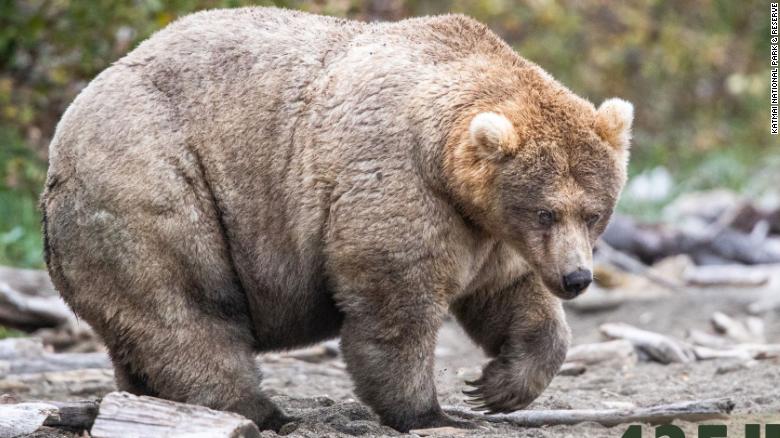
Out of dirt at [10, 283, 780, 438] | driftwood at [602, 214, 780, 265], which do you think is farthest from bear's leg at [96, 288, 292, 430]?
driftwood at [602, 214, 780, 265]

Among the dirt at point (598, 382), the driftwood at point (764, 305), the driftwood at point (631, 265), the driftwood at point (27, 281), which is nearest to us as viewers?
the dirt at point (598, 382)

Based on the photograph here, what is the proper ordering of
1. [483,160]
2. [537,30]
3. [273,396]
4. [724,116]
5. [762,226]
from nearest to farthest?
[483,160] < [273,396] < [762,226] < [537,30] < [724,116]

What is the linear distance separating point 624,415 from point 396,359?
1.19 m

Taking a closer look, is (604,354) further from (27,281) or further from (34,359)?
(27,281)

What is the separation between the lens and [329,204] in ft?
20.0

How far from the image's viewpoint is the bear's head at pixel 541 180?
5789 mm

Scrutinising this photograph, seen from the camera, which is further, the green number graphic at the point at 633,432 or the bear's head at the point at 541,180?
the green number graphic at the point at 633,432

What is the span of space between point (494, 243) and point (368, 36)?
1.30 m

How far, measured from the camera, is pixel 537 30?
1875 centimetres

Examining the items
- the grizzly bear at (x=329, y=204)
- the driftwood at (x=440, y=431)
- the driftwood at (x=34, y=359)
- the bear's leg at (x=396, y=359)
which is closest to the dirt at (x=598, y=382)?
the driftwood at (x=440, y=431)

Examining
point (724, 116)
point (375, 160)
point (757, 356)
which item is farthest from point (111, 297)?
point (724, 116)

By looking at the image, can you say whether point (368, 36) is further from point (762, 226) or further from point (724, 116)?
point (724, 116)

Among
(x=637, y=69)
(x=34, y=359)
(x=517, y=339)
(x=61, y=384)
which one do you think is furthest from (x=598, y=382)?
(x=637, y=69)

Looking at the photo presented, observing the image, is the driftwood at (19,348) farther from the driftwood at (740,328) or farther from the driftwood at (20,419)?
the driftwood at (740,328)
